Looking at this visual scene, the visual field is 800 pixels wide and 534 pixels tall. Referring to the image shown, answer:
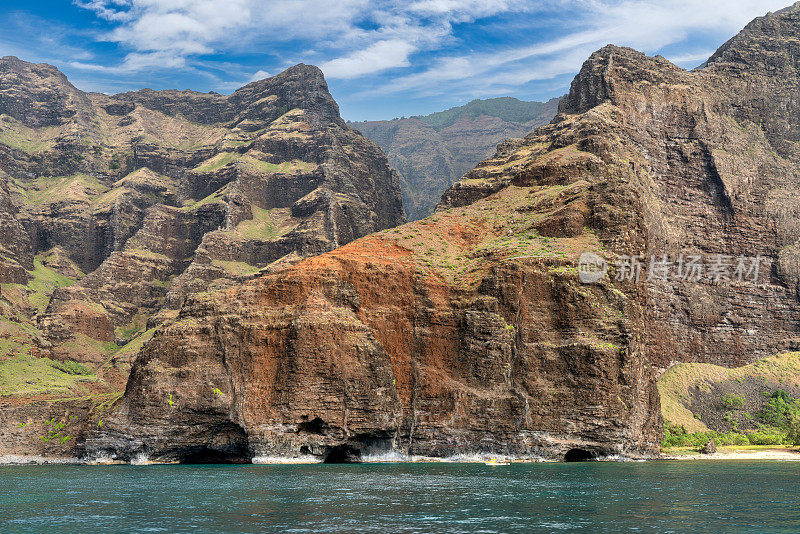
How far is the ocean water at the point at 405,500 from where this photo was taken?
40.4 metres

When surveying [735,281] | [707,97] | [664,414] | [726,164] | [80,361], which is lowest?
[664,414]

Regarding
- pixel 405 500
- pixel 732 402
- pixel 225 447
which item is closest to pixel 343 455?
pixel 225 447

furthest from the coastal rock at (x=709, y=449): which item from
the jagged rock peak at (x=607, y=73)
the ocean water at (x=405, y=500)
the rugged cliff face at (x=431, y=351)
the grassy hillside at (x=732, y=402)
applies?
the jagged rock peak at (x=607, y=73)

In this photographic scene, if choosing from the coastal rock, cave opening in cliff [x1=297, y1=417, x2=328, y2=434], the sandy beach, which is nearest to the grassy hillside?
the sandy beach

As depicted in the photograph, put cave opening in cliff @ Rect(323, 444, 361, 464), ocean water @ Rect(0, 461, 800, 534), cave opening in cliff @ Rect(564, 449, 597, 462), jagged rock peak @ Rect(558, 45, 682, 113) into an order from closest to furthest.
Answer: ocean water @ Rect(0, 461, 800, 534) < cave opening in cliff @ Rect(564, 449, 597, 462) < cave opening in cliff @ Rect(323, 444, 361, 464) < jagged rock peak @ Rect(558, 45, 682, 113)

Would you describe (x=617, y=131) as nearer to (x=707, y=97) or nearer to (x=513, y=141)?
(x=513, y=141)

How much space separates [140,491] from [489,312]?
1961 inches

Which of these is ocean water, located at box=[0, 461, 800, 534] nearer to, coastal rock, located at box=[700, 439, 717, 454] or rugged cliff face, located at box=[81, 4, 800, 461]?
rugged cliff face, located at box=[81, 4, 800, 461]

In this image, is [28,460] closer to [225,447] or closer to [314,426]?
[225,447]

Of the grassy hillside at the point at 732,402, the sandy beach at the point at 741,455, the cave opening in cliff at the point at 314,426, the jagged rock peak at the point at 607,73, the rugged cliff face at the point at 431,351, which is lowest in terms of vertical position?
the sandy beach at the point at 741,455

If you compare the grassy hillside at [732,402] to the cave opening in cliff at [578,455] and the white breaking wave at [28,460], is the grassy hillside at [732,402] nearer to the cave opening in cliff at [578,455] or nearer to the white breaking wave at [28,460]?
the cave opening in cliff at [578,455]

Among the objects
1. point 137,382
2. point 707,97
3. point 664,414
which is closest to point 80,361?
point 137,382

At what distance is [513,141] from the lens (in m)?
160

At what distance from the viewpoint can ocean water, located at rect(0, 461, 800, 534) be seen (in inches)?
1591
